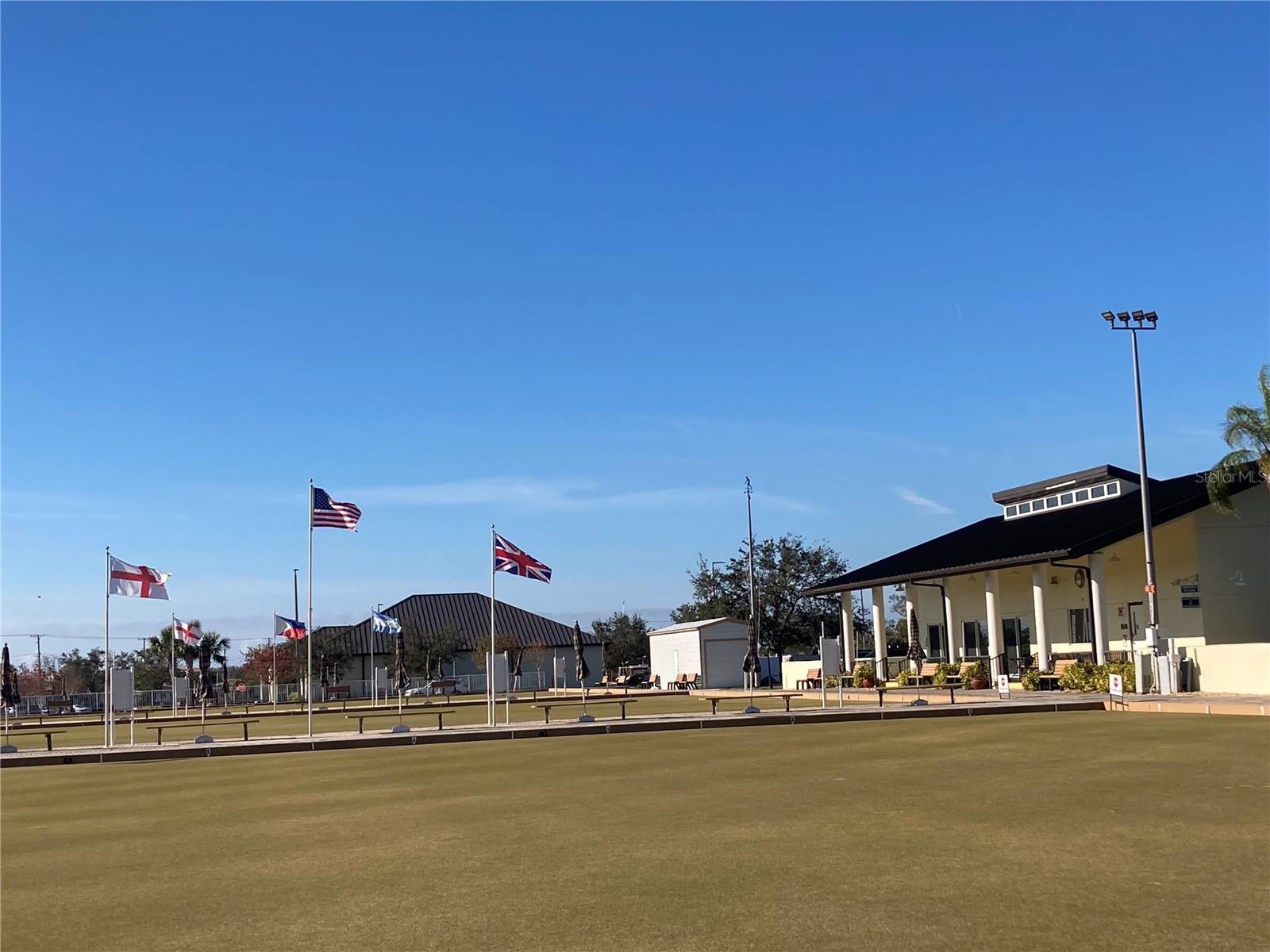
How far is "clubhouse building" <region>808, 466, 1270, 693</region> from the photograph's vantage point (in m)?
34.1

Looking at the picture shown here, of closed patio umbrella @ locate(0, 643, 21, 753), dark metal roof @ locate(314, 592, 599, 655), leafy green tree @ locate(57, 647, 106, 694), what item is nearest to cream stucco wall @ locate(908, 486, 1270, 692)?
closed patio umbrella @ locate(0, 643, 21, 753)

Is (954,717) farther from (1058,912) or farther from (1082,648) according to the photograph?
(1058,912)

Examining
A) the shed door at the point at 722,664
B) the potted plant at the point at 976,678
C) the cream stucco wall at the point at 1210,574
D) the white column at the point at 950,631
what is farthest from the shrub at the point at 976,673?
the shed door at the point at 722,664

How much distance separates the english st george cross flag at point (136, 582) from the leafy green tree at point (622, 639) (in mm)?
67961

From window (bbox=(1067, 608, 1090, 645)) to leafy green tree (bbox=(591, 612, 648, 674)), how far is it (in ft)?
188

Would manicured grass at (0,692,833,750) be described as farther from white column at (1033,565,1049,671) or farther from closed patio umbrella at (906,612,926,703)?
white column at (1033,565,1049,671)

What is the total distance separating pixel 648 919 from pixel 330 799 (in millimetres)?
8546

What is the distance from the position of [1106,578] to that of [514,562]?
21.0 metres

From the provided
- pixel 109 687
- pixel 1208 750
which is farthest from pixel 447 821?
pixel 109 687

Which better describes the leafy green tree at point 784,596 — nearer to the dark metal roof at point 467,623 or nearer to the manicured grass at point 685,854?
the dark metal roof at point 467,623

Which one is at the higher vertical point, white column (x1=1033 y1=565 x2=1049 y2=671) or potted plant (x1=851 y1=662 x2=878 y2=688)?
white column (x1=1033 y1=565 x2=1049 y2=671)

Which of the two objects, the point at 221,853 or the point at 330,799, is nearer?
the point at 221,853

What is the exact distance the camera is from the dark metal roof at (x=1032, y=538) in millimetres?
34281

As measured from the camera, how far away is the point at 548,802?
45.8 feet
